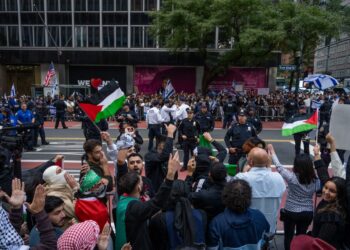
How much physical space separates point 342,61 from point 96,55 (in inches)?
2068

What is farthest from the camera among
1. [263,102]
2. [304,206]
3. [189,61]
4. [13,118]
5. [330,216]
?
[189,61]

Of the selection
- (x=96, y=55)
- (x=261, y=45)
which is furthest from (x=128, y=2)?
(x=261, y=45)

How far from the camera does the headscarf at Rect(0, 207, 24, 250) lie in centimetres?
267

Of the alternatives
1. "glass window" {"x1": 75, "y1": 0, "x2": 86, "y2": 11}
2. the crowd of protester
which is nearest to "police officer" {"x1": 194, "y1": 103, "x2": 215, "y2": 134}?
the crowd of protester

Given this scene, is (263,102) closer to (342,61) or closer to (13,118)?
(13,118)

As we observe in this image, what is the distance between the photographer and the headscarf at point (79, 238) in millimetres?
2465

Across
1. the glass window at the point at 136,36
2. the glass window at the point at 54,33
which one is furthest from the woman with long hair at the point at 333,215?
the glass window at the point at 54,33

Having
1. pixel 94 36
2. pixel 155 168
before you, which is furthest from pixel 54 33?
pixel 155 168

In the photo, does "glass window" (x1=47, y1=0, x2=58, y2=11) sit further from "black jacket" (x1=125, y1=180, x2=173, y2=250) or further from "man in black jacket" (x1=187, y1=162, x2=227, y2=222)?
"black jacket" (x1=125, y1=180, x2=173, y2=250)

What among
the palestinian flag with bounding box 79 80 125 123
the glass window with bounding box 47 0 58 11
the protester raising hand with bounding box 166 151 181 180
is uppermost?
the glass window with bounding box 47 0 58 11

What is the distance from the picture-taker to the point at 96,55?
33.3 m

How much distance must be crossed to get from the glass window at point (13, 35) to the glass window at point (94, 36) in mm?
6800

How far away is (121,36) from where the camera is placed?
109 ft

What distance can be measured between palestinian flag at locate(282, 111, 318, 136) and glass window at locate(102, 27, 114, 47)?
2823cm
